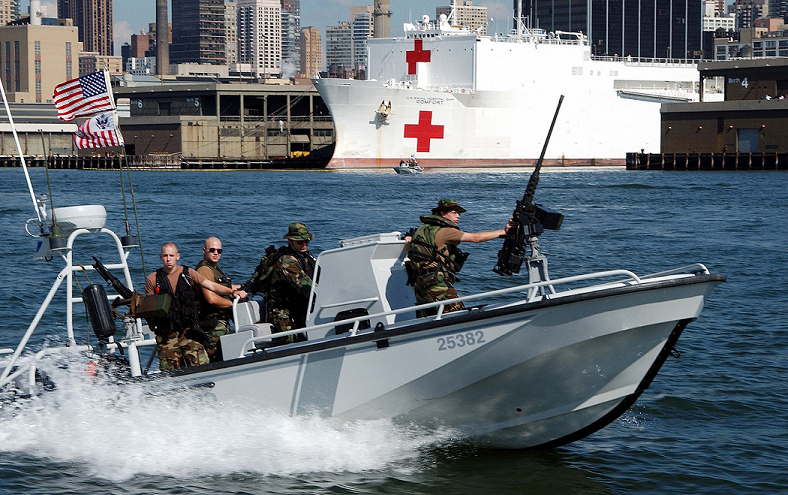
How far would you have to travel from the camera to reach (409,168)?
6794 centimetres

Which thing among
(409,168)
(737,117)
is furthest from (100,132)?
(737,117)

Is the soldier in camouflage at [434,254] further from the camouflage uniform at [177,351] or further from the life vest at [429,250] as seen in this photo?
the camouflage uniform at [177,351]

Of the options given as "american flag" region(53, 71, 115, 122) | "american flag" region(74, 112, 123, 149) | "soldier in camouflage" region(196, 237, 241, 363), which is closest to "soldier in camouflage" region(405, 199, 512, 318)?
"soldier in camouflage" region(196, 237, 241, 363)

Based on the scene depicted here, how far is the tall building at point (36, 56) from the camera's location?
572 ft

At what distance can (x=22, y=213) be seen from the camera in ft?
A: 123

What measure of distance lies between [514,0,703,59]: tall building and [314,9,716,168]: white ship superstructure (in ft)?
279

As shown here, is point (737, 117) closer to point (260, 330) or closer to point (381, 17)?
point (381, 17)

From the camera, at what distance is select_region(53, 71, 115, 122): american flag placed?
8.83 m

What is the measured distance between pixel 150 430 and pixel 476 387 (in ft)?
8.73

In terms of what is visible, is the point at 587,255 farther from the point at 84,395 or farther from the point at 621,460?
the point at 84,395

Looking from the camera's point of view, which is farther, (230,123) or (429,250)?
(230,123)

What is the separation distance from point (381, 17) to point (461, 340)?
11863cm

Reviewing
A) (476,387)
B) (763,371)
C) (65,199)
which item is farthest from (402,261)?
(65,199)

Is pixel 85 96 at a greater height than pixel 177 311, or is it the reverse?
pixel 85 96
